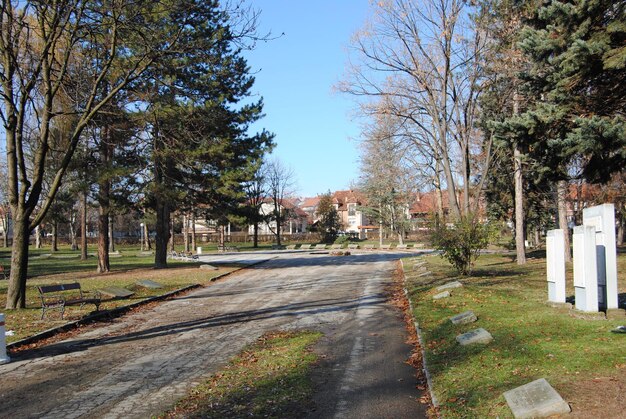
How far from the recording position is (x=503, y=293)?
541 inches

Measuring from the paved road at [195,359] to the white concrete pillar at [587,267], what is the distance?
10.9 ft

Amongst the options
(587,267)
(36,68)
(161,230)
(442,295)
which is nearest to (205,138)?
(161,230)

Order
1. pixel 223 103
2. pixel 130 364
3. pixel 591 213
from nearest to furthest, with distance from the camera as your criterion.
Result: pixel 130 364
pixel 591 213
pixel 223 103

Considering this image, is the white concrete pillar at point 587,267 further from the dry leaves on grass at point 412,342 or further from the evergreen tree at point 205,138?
the evergreen tree at point 205,138

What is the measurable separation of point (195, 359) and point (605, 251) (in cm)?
732

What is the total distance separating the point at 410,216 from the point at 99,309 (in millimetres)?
54831

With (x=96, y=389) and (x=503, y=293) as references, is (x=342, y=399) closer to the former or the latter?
(x=96, y=389)

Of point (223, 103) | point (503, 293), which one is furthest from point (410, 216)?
point (503, 293)

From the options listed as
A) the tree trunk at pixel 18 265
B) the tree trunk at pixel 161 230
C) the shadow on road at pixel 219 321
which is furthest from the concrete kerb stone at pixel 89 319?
the tree trunk at pixel 161 230

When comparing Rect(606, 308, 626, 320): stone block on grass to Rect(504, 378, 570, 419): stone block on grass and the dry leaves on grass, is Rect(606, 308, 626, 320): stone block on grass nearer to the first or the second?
the dry leaves on grass

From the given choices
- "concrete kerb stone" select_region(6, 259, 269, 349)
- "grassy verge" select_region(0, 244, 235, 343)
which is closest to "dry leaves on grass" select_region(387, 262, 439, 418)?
"concrete kerb stone" select_region(6, 259, 269, 349)

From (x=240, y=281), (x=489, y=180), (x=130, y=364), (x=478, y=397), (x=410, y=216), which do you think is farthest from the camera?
(x=410, y=216)

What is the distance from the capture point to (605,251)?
9.45m

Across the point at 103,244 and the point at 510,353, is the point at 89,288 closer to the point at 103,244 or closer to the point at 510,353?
the point at 103,244
